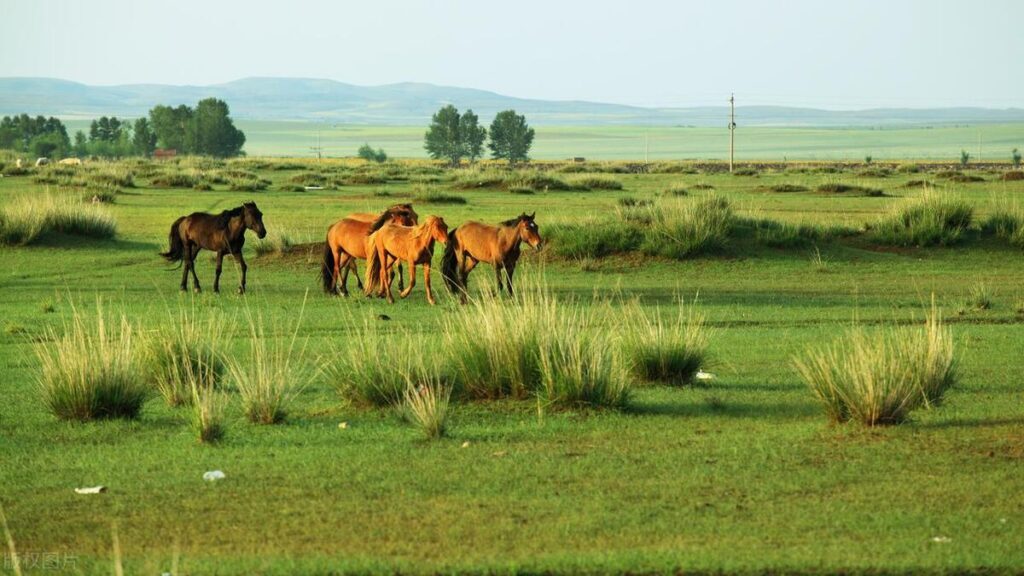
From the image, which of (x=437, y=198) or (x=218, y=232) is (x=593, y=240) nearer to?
(x=218, y=232)

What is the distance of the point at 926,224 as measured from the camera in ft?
103

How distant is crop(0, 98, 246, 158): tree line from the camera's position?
160 metres

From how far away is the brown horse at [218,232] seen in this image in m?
23.9

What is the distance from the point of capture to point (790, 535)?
27.3ft

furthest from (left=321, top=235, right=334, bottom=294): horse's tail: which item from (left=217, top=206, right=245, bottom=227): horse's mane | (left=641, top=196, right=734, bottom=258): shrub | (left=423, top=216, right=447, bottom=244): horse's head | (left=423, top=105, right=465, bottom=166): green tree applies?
(left=423, top=105, right=465, bottom=166): green tree

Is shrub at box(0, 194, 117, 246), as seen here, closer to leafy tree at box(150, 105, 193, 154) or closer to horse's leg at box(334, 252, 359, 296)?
horse's leg at box(334, 252, 359, 296)

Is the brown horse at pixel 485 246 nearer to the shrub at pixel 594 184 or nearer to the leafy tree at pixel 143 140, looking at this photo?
the shrub at pixel 594 184

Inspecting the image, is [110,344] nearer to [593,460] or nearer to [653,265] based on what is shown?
[593,460]

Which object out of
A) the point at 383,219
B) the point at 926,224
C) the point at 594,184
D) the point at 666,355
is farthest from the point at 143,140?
the point at 666,355

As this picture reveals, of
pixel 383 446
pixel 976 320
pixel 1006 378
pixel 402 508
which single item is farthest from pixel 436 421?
pixel 976 320

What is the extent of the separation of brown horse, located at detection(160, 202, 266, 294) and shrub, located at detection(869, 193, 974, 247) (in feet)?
48.2

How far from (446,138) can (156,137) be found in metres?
39.4

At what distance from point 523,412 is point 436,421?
138 cm

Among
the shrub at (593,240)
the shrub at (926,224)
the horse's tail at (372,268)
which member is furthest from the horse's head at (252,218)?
the shrub at (926,224)
